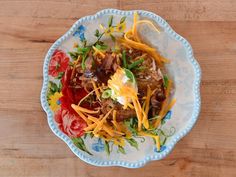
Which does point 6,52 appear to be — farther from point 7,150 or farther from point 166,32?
point 166,32

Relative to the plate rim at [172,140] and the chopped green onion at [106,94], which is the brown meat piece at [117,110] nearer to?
the chopped green onion at [106,94]

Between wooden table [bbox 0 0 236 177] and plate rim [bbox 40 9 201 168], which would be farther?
wooden table [bbox 0 0 236 177]

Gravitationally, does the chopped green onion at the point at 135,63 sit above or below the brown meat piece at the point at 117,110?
above

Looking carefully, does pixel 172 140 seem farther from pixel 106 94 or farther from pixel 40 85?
pixel 40 85

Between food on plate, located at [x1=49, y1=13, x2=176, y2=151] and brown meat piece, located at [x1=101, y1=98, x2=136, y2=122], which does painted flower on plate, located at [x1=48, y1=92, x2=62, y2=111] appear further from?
brown meat piece, located at [x1=101, y1=98, x2=136, y2=122]

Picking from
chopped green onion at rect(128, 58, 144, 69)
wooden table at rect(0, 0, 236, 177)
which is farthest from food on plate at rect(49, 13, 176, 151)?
wooden table at rect(0, 0, 236, 177)

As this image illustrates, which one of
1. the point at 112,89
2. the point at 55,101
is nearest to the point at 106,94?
the point at 112,89

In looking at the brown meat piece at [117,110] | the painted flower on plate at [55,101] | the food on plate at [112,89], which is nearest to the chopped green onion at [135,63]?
the food on plate at [112,89]

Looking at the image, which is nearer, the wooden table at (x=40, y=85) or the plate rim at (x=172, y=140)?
the plate rim at (x=172, y=140)
